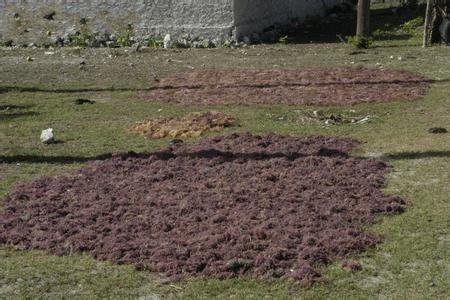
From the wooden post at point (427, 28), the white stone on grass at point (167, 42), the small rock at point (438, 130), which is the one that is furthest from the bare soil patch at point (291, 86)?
the white stone on grass at point (167, 42)

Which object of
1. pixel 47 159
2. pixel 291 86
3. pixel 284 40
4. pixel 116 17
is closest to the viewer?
pixel 47 159

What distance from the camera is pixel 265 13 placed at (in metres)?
22.2

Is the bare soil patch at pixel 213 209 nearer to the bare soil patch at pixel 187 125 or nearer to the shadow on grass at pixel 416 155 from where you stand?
the shadow on grass at pixel 416 155

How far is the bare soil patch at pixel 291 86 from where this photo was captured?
12.7 metres

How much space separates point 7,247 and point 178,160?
9.34 ft

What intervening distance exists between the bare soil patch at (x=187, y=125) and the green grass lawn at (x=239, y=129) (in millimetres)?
259

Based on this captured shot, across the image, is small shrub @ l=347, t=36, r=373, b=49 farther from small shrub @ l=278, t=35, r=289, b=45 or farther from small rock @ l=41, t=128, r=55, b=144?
small rock @ l=41, t=128, r=55, b=144

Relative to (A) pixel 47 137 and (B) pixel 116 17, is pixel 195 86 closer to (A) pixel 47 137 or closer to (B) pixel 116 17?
(A) pixel 47 137

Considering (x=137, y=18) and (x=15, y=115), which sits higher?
(x=137, y=18)

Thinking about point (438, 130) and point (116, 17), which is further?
point (116, 17)

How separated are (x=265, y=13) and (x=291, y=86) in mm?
8884

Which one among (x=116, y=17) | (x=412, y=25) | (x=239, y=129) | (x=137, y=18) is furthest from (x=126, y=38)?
(x=239, y=129)

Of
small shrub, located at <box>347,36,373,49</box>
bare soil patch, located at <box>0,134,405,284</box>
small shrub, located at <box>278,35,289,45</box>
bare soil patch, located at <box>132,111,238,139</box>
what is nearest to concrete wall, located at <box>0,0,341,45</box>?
small shrub, located at <box>278,35,289,45</box>

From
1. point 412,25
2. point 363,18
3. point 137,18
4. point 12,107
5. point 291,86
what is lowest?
point 12,107
